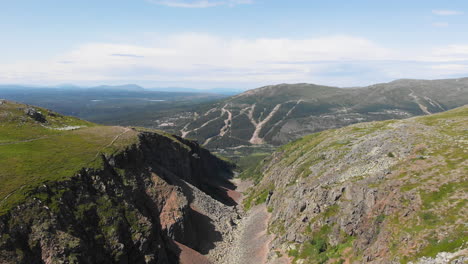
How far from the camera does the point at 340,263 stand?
41.2 meters

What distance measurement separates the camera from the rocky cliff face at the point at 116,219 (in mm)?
36969

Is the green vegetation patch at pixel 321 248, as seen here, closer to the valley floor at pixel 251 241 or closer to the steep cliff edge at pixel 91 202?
the valley floor at pixel 251 241

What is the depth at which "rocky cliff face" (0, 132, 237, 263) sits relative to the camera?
37.0m

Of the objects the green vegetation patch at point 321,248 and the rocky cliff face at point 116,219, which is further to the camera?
the green vegetation patch at point 321,248

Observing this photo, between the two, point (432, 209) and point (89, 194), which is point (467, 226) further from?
point (89, 194)

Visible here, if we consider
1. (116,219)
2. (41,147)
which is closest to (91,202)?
(116,219)

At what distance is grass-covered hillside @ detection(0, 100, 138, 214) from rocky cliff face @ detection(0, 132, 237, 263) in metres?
2.15

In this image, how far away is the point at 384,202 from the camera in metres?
44.8

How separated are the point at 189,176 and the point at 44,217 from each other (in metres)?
68.6

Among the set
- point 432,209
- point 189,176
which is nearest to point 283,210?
point 432,209

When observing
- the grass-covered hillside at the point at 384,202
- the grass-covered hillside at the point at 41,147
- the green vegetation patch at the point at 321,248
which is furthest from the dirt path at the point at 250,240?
the grass-covered hillside at the point at 41,147

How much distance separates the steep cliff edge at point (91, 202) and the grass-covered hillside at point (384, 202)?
2201cm

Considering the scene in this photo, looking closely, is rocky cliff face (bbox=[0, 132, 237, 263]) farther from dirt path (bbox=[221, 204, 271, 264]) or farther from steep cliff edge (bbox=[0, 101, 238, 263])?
dirt path (bbox=[221, 204, 271, 264])

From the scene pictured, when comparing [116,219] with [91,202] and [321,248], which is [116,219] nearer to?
[91,202]
